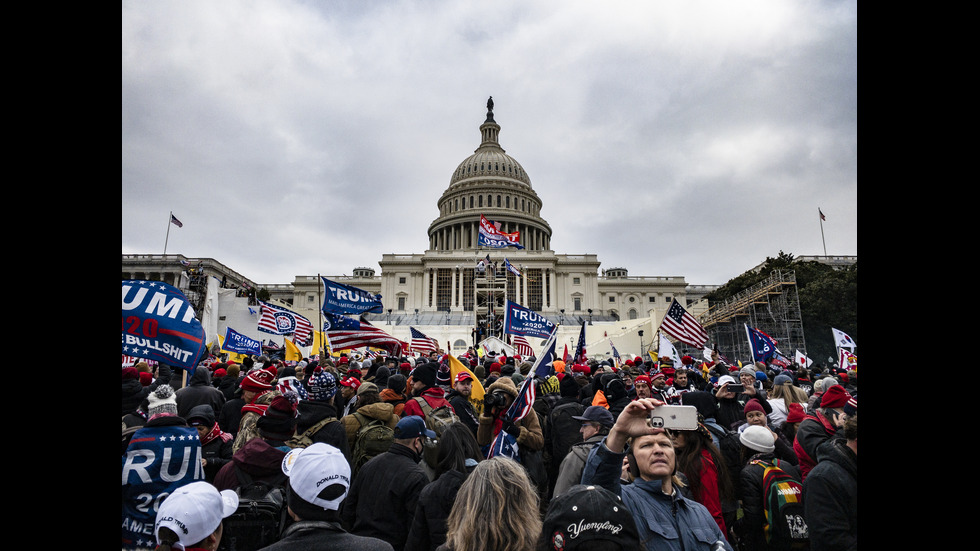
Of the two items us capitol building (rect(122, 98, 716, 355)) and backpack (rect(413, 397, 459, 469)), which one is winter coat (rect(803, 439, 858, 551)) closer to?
backpack (rect(413, 397, 459, 469))

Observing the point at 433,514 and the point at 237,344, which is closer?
the point at 433,514

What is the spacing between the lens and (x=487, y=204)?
8769 centimetres

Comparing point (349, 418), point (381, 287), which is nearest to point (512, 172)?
point (381, 287)

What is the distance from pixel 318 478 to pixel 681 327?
14.2 meters

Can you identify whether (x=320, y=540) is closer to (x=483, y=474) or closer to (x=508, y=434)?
(x=483, y=474)

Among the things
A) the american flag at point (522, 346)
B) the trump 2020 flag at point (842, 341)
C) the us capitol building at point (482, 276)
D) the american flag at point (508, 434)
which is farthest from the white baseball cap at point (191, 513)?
the us capitol building at point (482, 276)

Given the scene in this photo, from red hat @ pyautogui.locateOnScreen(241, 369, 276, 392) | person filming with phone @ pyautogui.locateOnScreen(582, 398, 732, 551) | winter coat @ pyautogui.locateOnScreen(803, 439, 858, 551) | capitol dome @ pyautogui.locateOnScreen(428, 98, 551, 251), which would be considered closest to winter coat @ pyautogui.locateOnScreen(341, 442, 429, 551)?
person filming with phone @ pyautogui.locateOnScreen(582, 398, 732, 551)

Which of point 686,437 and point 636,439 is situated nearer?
point 636,439

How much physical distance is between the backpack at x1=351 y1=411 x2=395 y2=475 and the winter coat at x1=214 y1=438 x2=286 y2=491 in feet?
2.63

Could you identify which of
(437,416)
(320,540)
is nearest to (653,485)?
(320,540)
